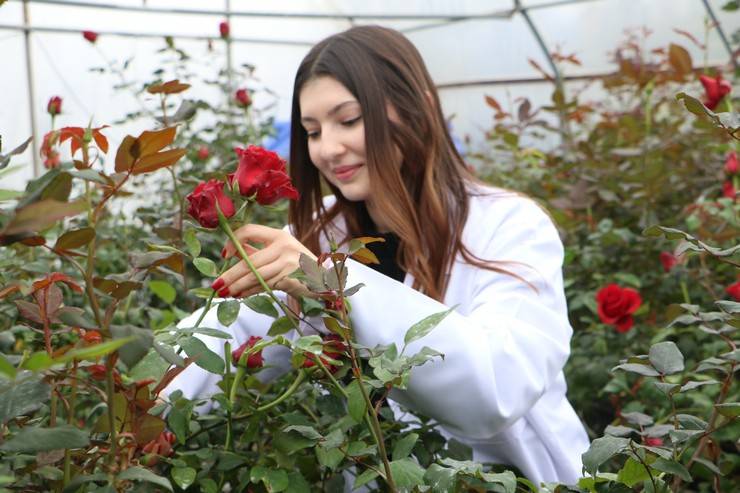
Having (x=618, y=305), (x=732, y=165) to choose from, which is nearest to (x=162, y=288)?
(x=618, y=305)

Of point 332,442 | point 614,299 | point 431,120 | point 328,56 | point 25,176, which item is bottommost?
point 25,176

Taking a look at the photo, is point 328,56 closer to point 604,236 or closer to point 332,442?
point 332,442

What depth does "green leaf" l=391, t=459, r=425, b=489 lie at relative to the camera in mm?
873

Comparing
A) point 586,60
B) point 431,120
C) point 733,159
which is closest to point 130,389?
point 431,120

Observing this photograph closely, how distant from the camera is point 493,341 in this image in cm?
124

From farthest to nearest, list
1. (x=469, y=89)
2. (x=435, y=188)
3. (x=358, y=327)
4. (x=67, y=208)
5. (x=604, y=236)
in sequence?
(x=469, y=89) < (x=604, y=236) < (x=435, y=188) < (x=358, y=327) < (x=67, y=208)

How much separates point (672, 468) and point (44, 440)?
52 centimetres

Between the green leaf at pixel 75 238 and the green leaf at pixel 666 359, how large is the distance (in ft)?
1.82

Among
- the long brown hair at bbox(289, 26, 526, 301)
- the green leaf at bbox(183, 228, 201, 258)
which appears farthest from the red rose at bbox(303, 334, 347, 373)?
the long brown hair at bbox(289, 26, 526, 301)

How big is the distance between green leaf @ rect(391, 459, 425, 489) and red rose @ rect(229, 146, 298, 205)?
0.92 feet

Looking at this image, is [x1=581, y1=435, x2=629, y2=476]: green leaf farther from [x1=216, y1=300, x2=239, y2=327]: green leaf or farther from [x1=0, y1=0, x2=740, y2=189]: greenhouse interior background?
[x1=0, y1=0, x2=740, y2=189]: greenhouse interior background

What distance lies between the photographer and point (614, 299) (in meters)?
1.88

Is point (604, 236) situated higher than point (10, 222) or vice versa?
point (10, 222)

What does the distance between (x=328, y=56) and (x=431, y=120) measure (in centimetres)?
22
